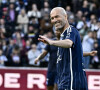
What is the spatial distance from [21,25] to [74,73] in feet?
32.1

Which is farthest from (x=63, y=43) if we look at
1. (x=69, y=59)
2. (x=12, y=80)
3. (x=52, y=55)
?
(x=12, y=80)

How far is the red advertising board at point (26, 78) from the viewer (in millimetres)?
11391

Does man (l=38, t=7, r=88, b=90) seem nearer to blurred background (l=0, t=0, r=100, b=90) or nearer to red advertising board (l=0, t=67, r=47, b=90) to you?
red advertising board (l=0, t=67, r=47, b=90)

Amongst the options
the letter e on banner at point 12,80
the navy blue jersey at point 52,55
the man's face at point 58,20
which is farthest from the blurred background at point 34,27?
the man's face at point 58,20

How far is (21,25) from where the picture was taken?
1464 cm

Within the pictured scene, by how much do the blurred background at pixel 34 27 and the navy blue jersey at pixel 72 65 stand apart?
25.0 feet

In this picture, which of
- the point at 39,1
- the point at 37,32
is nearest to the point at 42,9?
the point at 39,1

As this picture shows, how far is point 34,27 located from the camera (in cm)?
1443

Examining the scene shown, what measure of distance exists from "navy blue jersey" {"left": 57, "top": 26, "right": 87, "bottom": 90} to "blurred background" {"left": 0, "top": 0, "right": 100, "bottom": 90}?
301 inches

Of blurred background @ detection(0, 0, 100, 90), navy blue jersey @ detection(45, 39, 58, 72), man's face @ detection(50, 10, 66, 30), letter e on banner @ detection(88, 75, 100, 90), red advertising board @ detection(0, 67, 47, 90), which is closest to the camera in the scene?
man's face @ detection(50, 10, 66, 30)

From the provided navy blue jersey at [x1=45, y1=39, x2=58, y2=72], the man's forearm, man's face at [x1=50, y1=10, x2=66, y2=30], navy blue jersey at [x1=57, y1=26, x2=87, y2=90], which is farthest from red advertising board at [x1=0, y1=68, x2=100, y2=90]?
the man's forearm

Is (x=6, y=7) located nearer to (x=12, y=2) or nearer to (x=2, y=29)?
(x=12, y=2)

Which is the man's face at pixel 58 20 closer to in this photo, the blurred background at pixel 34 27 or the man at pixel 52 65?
the man at pixel 52 65

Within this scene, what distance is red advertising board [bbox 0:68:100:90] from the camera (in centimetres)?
1139
